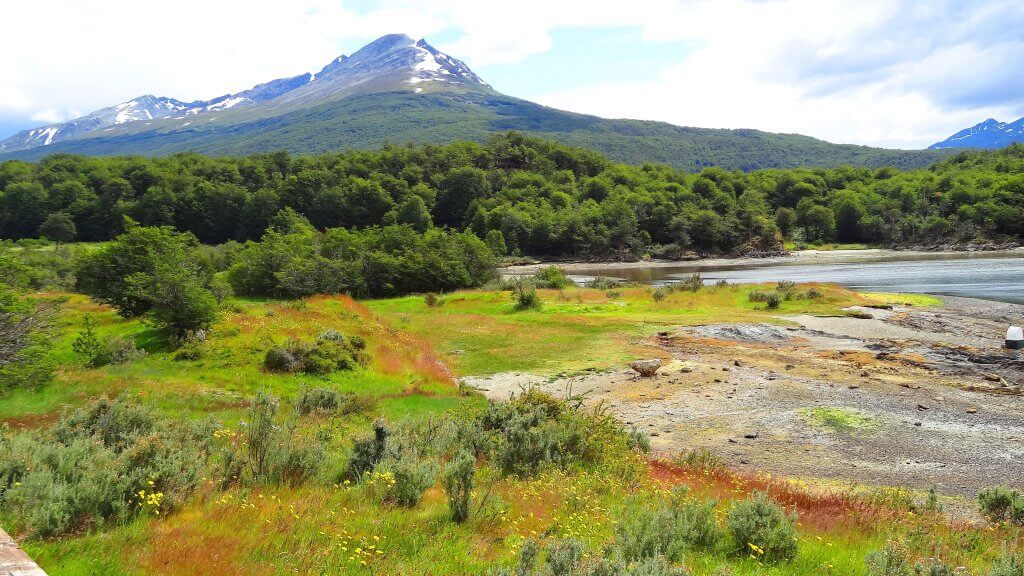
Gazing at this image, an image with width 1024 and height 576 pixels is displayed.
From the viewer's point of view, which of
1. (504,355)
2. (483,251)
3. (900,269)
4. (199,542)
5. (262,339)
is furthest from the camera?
(900,269)

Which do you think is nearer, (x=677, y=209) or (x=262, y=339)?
(x=262, y=339)

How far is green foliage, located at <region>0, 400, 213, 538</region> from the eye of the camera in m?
4.77

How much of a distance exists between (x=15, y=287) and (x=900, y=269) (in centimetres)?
7653

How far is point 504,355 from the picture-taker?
24.1 metres

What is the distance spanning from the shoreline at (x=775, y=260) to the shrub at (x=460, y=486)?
70.6 meters

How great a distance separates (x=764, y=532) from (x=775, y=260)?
94.1 m

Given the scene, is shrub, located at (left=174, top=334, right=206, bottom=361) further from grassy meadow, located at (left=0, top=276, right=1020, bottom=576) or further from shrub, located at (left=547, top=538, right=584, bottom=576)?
shrub, located at (left=547, top=538, right=584, bottom=576)

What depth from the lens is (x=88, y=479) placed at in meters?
5.07

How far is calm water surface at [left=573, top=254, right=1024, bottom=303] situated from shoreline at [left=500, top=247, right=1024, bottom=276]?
29.7 inches

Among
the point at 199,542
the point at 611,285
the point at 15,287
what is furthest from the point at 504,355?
the point at 611,285

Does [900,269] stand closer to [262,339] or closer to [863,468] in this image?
[863,468]

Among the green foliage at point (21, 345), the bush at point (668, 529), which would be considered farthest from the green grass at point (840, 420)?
the green foliage at point (21, 345)

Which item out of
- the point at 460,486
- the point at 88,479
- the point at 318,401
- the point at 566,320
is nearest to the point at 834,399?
the point at 318,401

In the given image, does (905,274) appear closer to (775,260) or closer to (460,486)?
(775,260)
